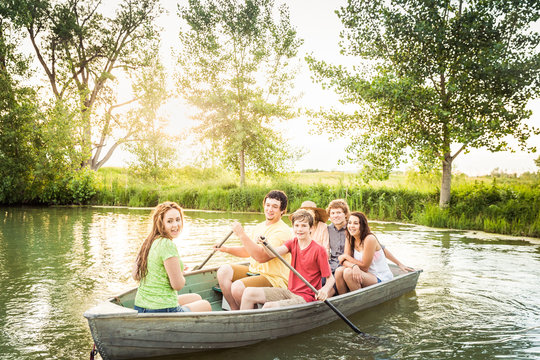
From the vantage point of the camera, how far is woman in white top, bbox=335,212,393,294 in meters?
5.02

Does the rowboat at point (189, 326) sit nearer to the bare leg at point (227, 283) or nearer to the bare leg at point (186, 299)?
the bare leg at point (186, 299)

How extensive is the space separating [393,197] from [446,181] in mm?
2014

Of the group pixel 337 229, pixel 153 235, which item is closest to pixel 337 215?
pixel 337 229

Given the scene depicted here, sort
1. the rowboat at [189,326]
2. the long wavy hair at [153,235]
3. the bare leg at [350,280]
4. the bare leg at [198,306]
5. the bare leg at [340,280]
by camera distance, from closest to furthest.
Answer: the rowboat at [189,326]
the long wavy hair at [153,235]
the bare leg at [198,306]
the bare leg at [350,280]
the bare leg at [340,280]

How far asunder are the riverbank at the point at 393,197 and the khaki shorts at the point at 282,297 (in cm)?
960

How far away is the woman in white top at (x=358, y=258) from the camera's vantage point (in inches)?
197

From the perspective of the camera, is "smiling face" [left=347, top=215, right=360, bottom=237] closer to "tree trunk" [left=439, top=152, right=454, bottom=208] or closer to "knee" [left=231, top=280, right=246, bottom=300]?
"knee" [left=231, top=280, right=246, bottom=300]

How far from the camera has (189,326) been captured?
3572 millimetres

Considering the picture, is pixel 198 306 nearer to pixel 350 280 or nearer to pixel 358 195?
pixel 350 280

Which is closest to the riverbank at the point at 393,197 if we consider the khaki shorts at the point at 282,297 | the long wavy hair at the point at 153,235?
the khaki shorts at the point at 282,297

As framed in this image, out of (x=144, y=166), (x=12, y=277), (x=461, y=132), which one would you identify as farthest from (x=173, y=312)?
(x=144, y=166)

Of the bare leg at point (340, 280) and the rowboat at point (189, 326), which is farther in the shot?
the bare leg at point (340, 280)

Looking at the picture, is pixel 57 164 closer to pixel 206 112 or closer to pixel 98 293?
pixel 206 112

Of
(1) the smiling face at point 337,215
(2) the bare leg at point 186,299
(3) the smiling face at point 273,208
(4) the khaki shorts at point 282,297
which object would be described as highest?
(3) the smiling face at point 273,208
